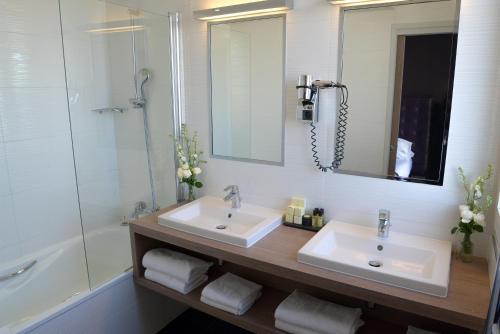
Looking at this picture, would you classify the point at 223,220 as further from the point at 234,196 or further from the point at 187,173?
the point at 187,173

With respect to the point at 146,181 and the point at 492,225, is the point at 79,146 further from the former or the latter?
the point at 492,225

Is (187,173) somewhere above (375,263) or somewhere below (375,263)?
above

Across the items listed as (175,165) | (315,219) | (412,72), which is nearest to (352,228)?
(315,219)

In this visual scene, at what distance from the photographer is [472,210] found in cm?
154

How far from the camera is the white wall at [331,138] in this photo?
1490mm

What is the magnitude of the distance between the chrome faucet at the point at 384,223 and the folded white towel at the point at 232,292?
68cm

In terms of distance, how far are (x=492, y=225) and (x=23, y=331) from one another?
2.06 m

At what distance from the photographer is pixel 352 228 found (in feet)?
5.97

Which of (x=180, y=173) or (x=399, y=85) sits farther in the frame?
(x=180, y=173)

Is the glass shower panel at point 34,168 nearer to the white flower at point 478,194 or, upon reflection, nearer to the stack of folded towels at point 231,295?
the stack of folded towels at point 231,295

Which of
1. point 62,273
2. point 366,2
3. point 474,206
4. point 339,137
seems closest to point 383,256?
point 474,206

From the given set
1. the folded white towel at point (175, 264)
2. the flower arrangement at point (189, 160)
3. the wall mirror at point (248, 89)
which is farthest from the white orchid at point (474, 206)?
the flower arrangement at point (189, 160)

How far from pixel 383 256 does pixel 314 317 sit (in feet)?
1.35

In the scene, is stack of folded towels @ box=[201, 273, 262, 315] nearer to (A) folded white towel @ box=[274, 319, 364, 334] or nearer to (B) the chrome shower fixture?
(A) folded white towel @ box=[274, 319, 364, 334]
